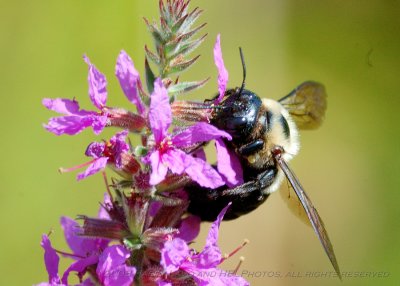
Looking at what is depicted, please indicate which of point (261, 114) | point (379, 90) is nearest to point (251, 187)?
point (261, 114)

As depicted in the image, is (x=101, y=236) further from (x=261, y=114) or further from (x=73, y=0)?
(x=73, y=0)

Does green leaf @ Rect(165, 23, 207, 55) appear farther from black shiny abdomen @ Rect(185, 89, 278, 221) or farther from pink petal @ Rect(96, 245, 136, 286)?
pink petal @ Rect(96, 245, 136, 286)

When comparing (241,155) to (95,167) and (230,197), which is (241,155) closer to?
(230,197)

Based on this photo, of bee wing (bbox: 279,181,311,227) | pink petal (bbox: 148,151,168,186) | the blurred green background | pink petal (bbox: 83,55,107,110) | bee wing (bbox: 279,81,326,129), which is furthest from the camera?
the blurred green background

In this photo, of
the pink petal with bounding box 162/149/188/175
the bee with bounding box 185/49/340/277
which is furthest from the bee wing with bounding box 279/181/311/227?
the pink petal with bounding box 162/149/188/175

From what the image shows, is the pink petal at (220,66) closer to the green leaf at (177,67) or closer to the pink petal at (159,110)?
the green leaf at (177,67)

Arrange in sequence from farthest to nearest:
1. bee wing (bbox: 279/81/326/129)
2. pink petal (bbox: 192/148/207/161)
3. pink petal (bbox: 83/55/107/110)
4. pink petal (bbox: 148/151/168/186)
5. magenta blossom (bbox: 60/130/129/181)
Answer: bee wing (bbox: 279/81/326/129), pink petal (bbox: 192/148/207/161), pink petal (bbox: 83/55/107/110), magenta blossom (bbox: 60/130/129/181), pink petal (bbox: 148/151/168/186)

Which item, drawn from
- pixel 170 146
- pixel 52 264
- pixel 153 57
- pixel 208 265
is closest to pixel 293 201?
pixel 208 265
